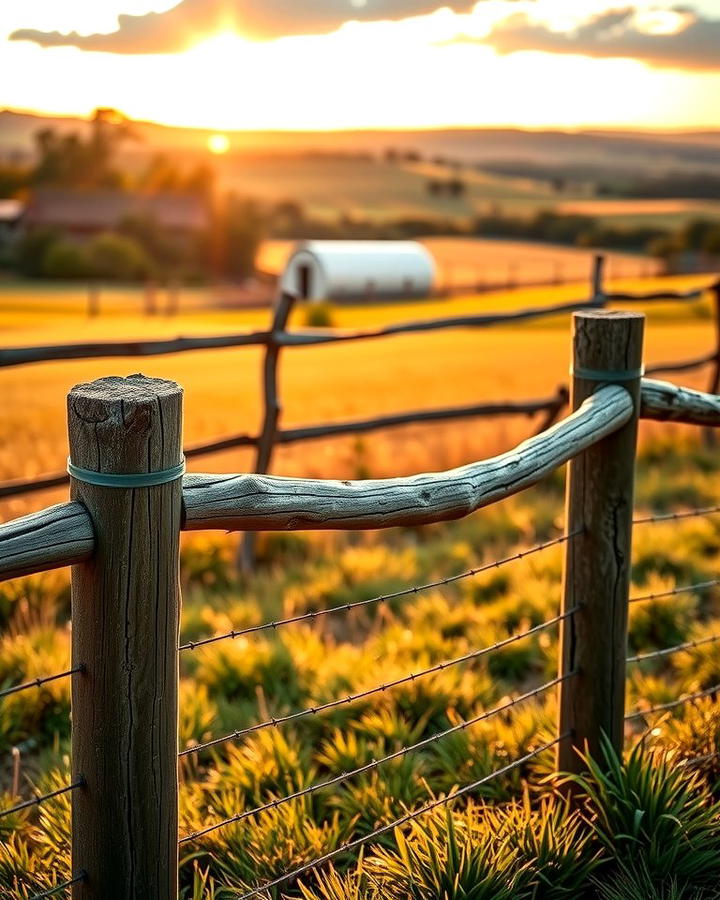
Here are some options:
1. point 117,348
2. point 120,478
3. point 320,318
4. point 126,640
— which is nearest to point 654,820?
point 126,640

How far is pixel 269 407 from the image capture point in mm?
5871

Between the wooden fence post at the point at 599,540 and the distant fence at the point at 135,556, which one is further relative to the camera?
the wooden fence post at the point at 599,540

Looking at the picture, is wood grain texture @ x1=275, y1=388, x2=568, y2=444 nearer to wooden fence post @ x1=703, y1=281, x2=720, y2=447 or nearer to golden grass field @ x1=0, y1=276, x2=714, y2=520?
golden grass field @ x1=0, y1=276, x2=714, y2=520

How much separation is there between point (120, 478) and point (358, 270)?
3705cm

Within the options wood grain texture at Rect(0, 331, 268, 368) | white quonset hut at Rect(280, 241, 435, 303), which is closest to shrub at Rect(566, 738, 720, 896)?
wood grain texture at Rect(0, 331, 268, 368)

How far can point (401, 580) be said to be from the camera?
5559 mm

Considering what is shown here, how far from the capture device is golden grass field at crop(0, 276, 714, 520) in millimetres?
8344

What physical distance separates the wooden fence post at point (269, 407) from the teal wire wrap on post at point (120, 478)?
3.99 meters

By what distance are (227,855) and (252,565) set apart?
3277 millimetres

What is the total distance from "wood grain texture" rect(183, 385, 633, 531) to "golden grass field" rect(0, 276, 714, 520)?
4.62 meters

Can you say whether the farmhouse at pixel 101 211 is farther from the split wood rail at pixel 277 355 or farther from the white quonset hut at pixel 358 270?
the split wood rail at pixel 277 355

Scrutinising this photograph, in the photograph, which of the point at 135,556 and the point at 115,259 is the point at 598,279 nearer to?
the point at 135,556

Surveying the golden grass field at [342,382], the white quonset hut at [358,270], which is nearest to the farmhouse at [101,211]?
the white quonset hut at [358,270]

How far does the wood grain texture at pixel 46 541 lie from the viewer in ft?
5.69
